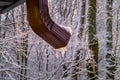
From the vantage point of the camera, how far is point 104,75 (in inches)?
250

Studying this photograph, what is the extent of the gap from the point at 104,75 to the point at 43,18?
511 centimetres

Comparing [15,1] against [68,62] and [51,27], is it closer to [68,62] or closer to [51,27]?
[51,27]

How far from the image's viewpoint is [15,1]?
166 centimetres

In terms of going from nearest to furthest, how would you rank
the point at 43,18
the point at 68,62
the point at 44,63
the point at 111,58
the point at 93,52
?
the point at 43,18 < the point at 111,58 < the point at 93,52 < the point at 68,62 < the point at 44,63

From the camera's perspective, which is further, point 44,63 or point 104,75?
point 44,63

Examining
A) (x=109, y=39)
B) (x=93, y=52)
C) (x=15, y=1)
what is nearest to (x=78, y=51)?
(x=93, y=52)

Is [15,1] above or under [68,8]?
under

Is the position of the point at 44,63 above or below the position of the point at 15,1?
below

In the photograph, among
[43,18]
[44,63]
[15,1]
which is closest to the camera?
[43,18]

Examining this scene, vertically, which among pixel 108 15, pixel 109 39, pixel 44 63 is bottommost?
pixel 44 63

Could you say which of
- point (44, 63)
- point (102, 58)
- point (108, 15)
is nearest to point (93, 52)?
point (102, 58)

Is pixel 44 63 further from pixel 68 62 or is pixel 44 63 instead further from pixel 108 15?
pixel 108 15

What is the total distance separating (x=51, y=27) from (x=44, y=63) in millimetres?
9913

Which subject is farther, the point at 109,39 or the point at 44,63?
the point at 44,63
